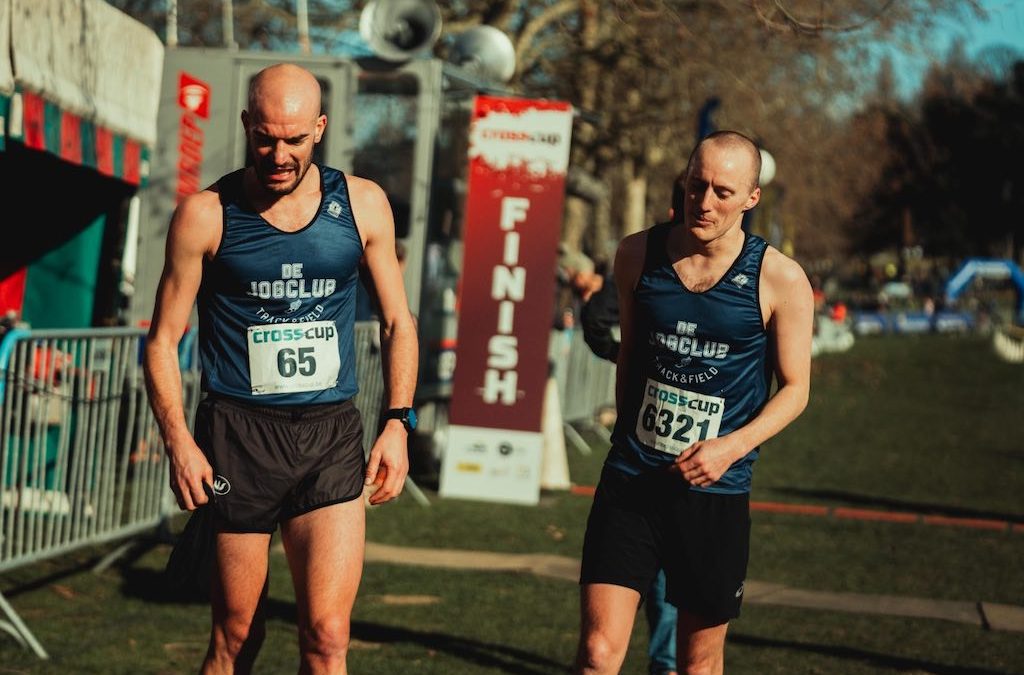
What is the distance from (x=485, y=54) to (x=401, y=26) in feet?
4.34

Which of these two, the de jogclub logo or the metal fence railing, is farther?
the metal fence railing

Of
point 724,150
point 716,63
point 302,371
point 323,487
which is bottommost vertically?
point 323,487

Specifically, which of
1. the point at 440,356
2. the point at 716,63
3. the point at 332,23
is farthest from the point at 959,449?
the point at 332,23

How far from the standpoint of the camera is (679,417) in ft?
15.3

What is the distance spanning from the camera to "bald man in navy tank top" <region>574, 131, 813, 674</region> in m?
4.55

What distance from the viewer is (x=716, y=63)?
21.7 m

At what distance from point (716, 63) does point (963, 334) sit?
42.1 metres

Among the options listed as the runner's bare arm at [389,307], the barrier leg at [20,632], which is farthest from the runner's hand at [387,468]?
the barrier leg at [20,632]

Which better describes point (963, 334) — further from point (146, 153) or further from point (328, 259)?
point (328, 259)

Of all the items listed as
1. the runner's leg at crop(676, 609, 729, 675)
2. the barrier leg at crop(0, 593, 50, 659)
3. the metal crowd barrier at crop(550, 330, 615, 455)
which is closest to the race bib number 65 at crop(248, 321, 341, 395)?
the runner's leg at crop(676, 609, 729, 675)

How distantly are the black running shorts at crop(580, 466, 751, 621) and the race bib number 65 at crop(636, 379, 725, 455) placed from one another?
0.10 m

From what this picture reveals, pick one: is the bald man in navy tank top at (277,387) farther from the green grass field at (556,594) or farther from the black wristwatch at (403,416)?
the green grass field at (556,594)

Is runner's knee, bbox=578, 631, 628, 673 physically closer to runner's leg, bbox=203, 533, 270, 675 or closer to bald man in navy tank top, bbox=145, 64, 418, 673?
bald man in navy tank top, bbox=145, 64, 418, 673

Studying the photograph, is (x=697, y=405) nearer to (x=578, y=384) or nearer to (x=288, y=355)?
(x=288, y=355)
